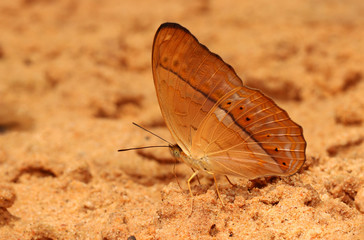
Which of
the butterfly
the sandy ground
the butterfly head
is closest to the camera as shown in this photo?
the sandy ground

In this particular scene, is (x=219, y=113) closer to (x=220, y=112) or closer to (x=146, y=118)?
(x=220, y=112)

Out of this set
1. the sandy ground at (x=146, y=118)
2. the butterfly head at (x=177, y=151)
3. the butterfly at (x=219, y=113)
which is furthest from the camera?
the butterfly head at (x=177, y=151)

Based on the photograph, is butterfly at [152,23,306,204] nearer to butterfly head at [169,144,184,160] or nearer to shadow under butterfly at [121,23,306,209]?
shadow under butterfly at [121,23,306,209]

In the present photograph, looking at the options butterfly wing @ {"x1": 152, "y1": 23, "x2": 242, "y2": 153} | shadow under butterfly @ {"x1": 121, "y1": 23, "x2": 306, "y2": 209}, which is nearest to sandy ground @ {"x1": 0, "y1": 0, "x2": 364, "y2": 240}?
shadow under butterfly @ {"x1": 121, "y1": 23, "x2": 306, "y2": 209}

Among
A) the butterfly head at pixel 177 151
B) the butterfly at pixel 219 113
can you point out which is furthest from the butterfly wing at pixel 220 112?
the butterfly head at pixel 177 151

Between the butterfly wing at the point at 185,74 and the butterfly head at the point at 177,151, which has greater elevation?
the butterfly wing at the point at 185,74

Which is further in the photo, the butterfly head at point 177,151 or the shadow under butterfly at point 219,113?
the butterfly head at point 177,151

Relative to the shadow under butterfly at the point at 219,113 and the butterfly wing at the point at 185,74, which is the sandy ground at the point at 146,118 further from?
the butterfly wing at the point at 185,74

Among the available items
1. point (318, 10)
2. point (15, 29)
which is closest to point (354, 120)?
point (318, 10)
